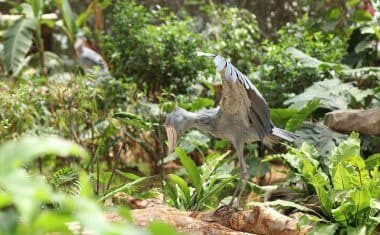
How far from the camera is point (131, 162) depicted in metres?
7.73

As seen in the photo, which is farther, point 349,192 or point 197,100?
point 197,100

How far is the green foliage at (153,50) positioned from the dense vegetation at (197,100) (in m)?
0.01

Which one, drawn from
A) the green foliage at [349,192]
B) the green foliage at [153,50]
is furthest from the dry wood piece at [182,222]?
the green foliage at [153,50]

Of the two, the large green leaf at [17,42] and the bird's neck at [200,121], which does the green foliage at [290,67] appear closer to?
the bird's neck at [200,121]

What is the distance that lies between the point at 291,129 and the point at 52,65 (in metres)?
4.74

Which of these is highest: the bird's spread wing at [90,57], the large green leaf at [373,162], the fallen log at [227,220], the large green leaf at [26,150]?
the large green leaf at [26,150]

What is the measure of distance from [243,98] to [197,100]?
251 cm

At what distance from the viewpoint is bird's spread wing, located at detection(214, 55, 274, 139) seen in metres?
3.88

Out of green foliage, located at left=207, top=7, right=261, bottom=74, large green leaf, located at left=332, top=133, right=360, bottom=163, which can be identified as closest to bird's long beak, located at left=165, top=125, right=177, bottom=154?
large green leaf, located at left=332, top=133, right=360, bottom=163

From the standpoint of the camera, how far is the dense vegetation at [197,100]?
14.9 feet

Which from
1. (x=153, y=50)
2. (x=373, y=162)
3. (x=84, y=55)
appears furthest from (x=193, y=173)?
(x=84, y=55)

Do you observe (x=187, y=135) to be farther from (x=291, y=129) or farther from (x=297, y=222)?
(x=297, y=222)

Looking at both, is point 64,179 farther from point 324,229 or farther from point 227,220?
point 324,229

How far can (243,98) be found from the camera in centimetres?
411
